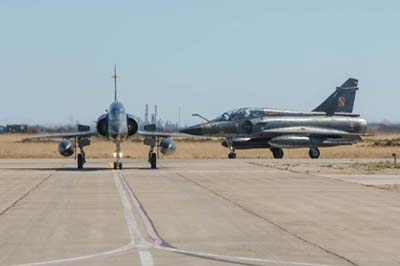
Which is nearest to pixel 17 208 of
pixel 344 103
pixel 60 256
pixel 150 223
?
pixel 150 223

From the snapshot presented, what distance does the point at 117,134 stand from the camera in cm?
3247

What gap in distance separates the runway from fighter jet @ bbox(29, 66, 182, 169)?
259 inches

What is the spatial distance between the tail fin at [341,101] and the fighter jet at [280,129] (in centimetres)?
96

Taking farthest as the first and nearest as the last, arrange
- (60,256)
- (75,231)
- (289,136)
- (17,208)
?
1. (289,136)
2. (17,208)
3. (75,231)
4. (60,256)

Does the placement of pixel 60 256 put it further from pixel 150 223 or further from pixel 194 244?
pixel 150 223

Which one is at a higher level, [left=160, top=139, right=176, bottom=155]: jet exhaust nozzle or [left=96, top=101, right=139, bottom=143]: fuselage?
[left=96, top=101, right=139, bottom=143]: fuselage

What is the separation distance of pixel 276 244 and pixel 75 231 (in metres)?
3.40

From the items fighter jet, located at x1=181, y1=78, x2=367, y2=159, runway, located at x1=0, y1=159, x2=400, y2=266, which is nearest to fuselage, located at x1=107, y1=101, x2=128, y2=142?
runway, located at x1=0, y1=159, x2=400, y2=266

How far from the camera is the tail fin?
168 feet

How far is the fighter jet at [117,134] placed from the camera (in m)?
32.5

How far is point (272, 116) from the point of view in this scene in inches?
1886

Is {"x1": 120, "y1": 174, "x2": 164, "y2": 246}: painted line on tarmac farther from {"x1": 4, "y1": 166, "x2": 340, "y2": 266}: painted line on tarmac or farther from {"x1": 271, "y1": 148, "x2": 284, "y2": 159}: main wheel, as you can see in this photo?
{"x1": 271, "y1": 148, "x2": 284, "y2": 159}: main wheel

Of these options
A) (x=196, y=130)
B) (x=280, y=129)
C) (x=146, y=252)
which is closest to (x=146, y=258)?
(x=146, y=252)

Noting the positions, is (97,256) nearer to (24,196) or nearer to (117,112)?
(24,196)
